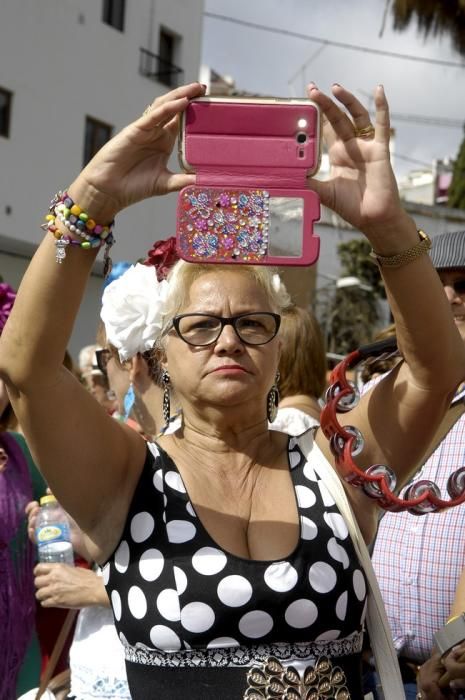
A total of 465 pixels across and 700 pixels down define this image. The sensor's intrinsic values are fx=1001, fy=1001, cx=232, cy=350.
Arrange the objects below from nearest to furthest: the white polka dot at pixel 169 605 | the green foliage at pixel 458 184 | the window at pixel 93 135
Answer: the white polka dot at pixel 169 605
the window at pixel 93 135
the green foliage at pixel 458 184

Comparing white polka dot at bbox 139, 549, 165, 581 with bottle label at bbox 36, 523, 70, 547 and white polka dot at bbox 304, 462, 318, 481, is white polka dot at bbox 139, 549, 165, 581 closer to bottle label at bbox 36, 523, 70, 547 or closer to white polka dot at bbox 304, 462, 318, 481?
white polka dot at bbox 304, 462, 318, 481

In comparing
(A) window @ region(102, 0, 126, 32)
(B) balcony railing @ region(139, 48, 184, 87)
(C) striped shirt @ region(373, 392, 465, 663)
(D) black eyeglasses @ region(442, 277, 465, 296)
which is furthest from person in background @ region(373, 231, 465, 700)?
(B) balcony railing @ region(139, 48, 184, 87)

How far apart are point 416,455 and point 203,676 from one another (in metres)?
0.69

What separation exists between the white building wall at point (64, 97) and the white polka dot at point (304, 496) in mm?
14108

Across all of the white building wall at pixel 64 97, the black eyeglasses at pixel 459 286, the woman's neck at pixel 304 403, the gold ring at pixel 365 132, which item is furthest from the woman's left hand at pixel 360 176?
the white building wall at pixel 64 97

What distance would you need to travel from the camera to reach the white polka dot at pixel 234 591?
6.82 ft

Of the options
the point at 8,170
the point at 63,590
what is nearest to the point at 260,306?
the point at 63,590

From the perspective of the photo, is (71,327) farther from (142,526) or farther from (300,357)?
(300,357)

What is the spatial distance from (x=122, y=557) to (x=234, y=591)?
0.27m

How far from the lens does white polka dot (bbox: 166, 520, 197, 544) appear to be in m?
2.17

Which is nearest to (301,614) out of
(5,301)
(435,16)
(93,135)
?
(5,301)

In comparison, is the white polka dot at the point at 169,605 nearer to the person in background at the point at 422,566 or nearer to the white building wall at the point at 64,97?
the person in background at the point at 422,566

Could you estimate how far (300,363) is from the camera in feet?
12.3

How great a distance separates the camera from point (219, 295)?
7.70ft
